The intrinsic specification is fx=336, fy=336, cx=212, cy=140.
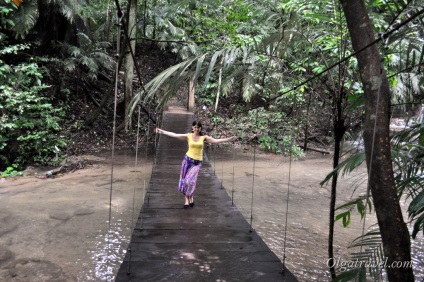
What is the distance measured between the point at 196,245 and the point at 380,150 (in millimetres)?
1396

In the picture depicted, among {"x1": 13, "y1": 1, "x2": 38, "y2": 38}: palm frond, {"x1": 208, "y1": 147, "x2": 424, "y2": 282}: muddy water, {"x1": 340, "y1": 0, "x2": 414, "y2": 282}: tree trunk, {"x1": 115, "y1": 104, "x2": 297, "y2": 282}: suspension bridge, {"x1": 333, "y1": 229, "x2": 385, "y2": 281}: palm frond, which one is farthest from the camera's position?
{"x1": 13, "y1": 1, "x2": 38, "y2": 38}: palm frond

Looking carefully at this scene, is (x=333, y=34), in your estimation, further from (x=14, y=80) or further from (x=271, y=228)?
(x=14, y=80)

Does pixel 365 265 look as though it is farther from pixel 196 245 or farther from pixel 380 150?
pixel 196 245

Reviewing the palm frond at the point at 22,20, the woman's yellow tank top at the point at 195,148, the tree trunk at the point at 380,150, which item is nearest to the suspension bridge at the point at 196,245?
the woman's yellow tank top at the point at 195,148

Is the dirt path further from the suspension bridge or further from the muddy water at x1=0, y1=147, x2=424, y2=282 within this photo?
the suspension bridge

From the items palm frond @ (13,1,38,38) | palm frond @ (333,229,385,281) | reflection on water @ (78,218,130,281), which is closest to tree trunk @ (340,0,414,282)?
palm frond @ (333,229,385,281)

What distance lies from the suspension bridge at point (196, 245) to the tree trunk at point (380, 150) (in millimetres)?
753

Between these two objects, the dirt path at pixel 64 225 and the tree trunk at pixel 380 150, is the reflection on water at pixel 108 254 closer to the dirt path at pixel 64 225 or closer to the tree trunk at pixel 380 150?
the dirt path at pixel 64 225

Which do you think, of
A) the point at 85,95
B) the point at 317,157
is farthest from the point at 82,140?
the point at 317,157

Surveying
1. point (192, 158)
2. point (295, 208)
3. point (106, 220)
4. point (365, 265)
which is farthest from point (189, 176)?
point (295, 208)

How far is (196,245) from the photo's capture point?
2.17 meters

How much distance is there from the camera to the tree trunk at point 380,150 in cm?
109

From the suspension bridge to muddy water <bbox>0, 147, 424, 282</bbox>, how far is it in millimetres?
192

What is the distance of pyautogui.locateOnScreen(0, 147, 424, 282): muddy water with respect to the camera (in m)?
2.62
